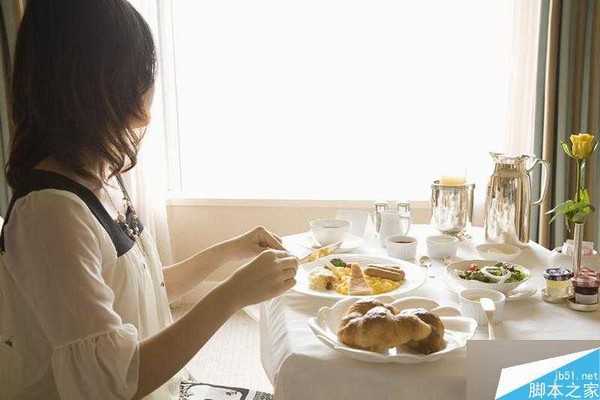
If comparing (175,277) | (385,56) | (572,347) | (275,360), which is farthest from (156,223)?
(572,347)

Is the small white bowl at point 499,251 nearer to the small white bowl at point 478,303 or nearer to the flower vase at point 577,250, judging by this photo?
the flower vase at point 577,250

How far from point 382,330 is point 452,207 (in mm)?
839

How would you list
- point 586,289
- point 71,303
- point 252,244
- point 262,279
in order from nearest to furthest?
1. point 71,303
2. point 262,279
3. point 586,289
4. point 252,244

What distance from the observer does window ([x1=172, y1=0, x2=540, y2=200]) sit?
2830 mm

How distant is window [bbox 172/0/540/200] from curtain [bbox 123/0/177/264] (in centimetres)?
8

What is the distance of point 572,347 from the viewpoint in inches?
30.0

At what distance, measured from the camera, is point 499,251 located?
146cm

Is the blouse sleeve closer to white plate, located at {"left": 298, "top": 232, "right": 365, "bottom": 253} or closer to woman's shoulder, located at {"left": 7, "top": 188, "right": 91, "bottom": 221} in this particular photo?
woman's shoulder, located at {"left": 7, "top": 188, "right": 91, "bottom": 221}

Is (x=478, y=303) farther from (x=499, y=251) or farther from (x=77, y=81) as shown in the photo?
(x=77, y=81)

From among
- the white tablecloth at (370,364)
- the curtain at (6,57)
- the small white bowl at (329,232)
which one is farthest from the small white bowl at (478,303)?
the curtain at (6,57)

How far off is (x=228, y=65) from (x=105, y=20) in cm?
204

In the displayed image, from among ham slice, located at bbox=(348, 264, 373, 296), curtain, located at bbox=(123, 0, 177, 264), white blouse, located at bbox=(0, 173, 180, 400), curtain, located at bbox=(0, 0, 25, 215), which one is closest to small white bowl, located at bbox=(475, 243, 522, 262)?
ham slice, located at bbox=(348, 264, 373, 296)

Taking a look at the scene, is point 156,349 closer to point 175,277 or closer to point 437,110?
point 175,277

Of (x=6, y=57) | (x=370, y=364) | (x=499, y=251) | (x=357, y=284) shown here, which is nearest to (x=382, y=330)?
(x=370, y=364)
